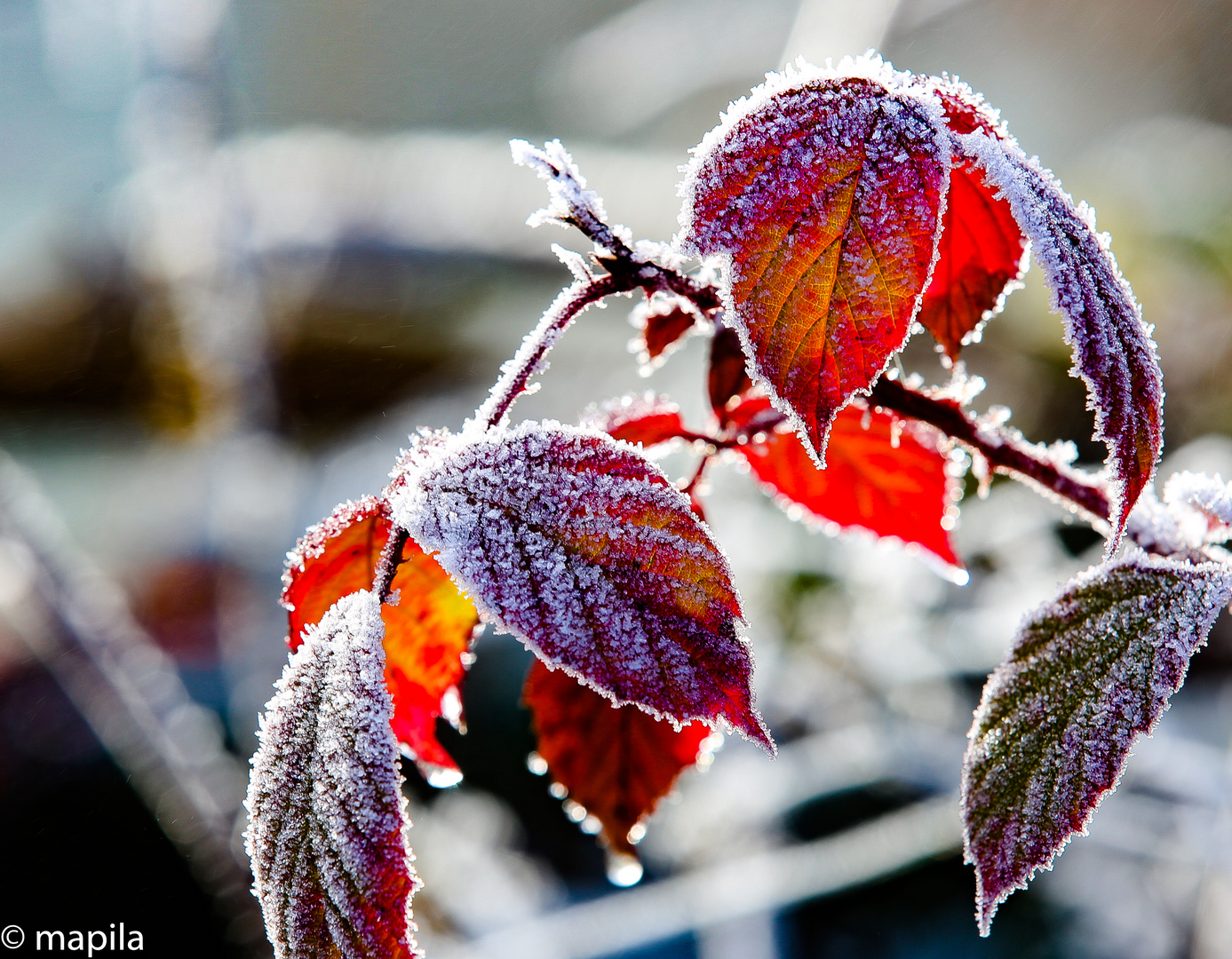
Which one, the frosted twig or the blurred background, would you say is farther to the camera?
the blurred background

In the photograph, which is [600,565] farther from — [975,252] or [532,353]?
[975,252]

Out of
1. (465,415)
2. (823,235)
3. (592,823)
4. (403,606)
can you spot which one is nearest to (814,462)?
(823,235)

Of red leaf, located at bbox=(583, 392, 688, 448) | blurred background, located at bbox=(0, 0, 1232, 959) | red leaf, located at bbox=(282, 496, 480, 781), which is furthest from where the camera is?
blurred background, located at bbox=(0, 0, 1232, 959)

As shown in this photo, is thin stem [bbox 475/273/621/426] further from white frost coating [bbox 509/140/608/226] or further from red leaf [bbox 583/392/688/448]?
red leaf [bbox 583/392/688/448]

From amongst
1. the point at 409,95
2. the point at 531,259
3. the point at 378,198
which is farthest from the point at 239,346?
the point at 409,95

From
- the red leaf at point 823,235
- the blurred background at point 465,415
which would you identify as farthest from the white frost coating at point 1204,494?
the blurred background at point 465,415

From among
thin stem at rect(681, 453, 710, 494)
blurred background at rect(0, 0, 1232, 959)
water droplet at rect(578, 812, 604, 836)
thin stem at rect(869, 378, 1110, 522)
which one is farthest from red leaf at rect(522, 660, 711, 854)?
blurred background at rect(0, 0, 1232, 959)
